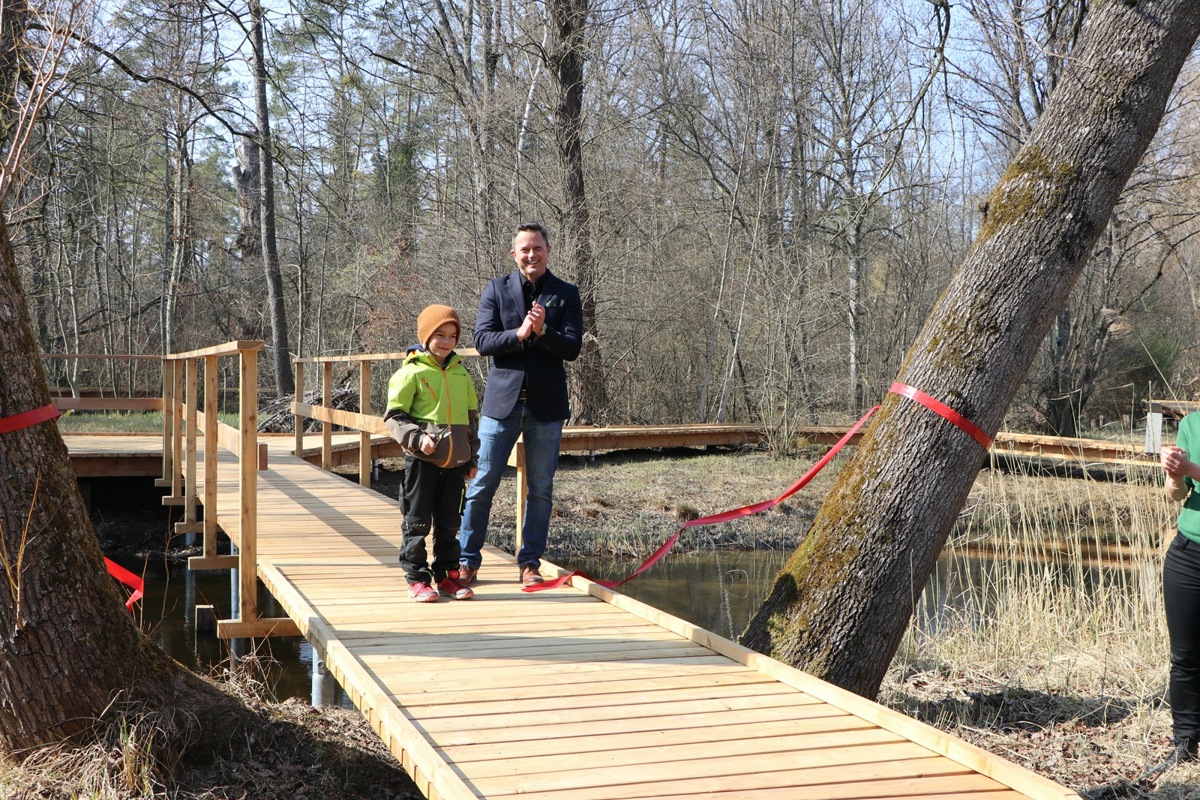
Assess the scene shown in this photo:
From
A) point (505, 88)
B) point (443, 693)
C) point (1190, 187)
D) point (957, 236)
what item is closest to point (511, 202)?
point (505, 88)

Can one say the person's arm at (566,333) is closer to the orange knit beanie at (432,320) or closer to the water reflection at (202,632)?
Answer: the orange knit beanie at (432,320)

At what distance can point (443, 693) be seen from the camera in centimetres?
345

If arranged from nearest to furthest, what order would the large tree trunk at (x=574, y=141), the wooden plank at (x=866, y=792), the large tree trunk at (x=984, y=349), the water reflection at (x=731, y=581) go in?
1. the wooden plank at (x=866, y=792)
2. the large tree trunk at (x=984, y=349)
3. the water reflection at (x=731, y=581)
4. the large tree trunk at (x=574, y=141)

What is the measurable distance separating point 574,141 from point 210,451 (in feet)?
32.8

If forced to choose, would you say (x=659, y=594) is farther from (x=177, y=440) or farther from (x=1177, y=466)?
(x=1177, y=466)

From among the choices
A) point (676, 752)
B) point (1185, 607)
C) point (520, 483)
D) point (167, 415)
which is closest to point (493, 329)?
point (520, 483)

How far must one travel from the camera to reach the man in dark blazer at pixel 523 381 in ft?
15.8

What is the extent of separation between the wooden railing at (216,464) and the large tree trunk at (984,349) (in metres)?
2.63

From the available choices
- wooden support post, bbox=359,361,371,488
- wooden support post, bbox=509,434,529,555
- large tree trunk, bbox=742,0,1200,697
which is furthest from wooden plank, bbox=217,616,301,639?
wooden support post, bbox=359,361,371,488

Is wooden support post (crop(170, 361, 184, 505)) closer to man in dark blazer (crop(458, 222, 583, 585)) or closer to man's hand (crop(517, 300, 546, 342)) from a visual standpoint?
man in dark blazer (crop(458, 222, 583, 585))

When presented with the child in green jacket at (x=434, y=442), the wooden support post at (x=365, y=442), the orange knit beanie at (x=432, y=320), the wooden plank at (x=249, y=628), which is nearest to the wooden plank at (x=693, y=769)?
the child in green jacket at (x=434, y=442)

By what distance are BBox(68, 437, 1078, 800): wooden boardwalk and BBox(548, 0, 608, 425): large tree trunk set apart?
10.5m

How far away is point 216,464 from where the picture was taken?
22.5 feet

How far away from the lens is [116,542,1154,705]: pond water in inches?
314
